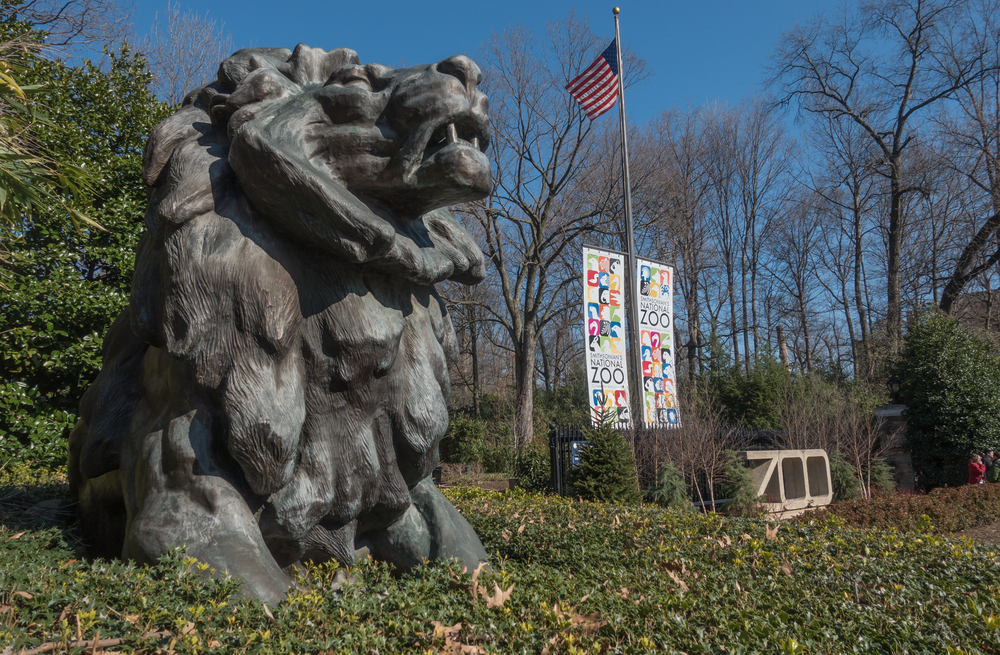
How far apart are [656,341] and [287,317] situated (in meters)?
10.8

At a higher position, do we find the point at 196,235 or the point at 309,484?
the point at 196,235

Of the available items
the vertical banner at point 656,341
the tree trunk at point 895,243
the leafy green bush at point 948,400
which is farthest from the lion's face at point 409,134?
the tree trunk at point 895,243

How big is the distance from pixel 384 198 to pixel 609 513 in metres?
3.27

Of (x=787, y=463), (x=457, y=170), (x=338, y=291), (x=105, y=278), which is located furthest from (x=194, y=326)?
(x=787, y=463)

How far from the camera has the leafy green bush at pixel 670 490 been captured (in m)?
9.98

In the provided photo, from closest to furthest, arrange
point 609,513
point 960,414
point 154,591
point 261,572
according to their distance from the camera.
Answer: point 154,591, point 261,572, point 609,513, point 960,414

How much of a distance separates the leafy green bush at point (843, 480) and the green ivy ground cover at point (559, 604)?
9224 millimetres

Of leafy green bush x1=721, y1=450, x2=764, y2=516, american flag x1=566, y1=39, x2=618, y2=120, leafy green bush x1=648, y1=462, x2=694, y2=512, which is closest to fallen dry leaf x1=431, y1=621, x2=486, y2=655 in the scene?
leafy green bush x1=648, y1=462, x2=694, y2=512

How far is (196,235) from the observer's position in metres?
2.51

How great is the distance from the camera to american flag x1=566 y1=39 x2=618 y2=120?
14.1 meters

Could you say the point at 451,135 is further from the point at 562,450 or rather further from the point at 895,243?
the point at 895,243

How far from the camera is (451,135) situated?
2684mm

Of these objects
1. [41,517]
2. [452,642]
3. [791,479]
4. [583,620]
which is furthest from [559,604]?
[791,479]

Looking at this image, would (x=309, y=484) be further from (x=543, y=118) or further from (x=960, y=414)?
(x=543, y=118)
